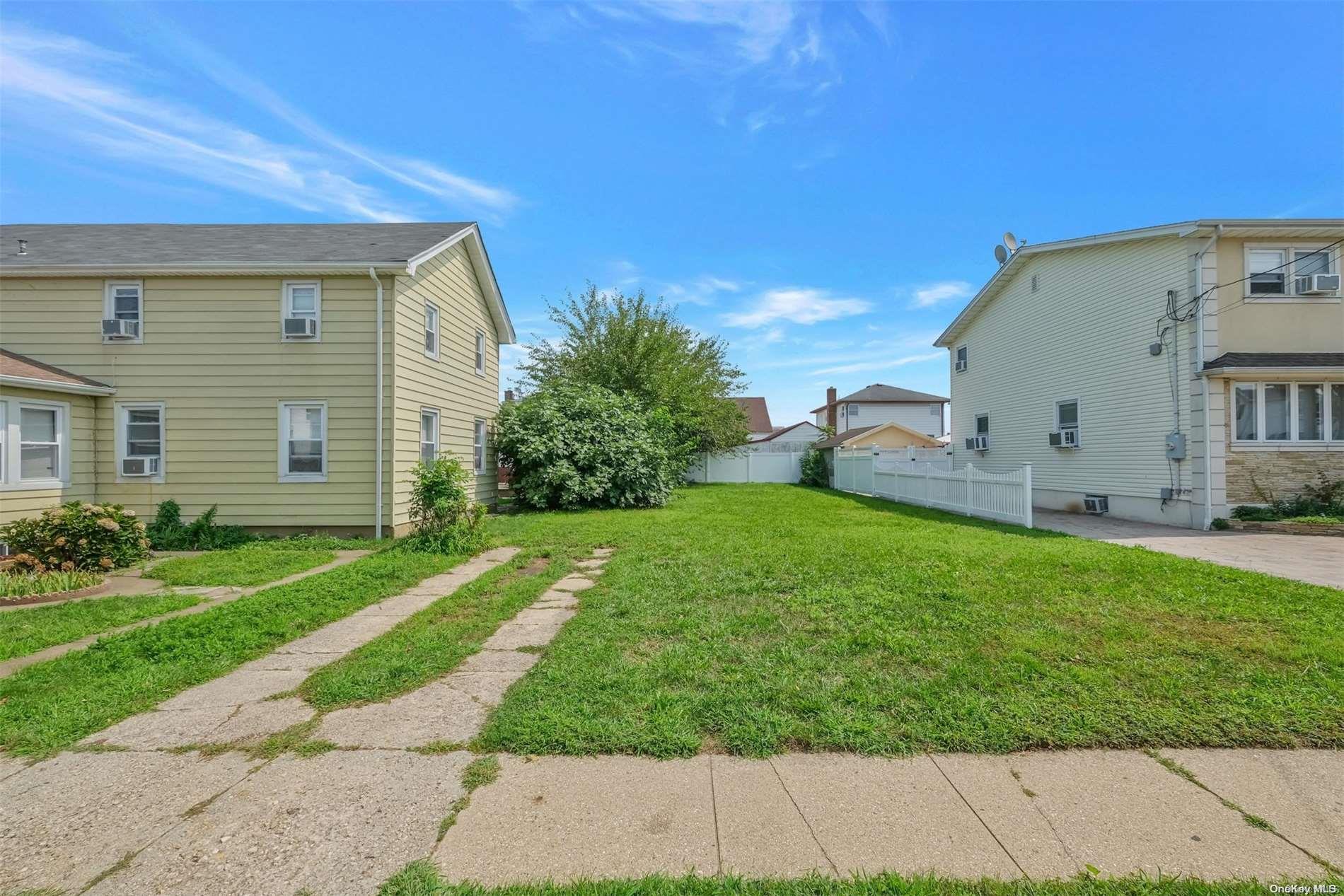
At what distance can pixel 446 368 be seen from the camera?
12.6 meters

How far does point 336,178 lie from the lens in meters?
12.7

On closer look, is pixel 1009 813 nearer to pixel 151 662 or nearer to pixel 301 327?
pixel 151 662

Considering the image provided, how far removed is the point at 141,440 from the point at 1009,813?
13920 mm

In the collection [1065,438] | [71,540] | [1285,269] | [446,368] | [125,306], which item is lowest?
[71,540]

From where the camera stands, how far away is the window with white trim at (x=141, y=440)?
33.4 ft

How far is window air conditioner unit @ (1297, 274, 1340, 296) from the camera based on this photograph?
11008mm

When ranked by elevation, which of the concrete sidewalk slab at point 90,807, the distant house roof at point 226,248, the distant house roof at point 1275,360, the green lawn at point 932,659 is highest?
the distant house roof at point 226,248

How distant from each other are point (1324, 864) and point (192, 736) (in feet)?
16.8

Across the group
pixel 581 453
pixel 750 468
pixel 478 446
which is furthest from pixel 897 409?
pixel 478 446

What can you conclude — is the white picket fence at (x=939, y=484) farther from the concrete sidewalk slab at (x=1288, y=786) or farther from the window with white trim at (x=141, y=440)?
the window with white trim at (x=141, y=440)

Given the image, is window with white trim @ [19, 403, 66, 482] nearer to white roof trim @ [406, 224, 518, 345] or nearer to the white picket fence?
white roof trim @ [406, 224, 518, 345]

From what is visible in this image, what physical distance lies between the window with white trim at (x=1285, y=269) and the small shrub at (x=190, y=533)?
20.0 m

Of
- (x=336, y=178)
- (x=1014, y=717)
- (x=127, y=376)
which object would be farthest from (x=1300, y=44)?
(x=127, y=376)

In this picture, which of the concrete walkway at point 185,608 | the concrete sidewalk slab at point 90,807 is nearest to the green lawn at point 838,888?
the concrete sidewalk slab at point 90,807
